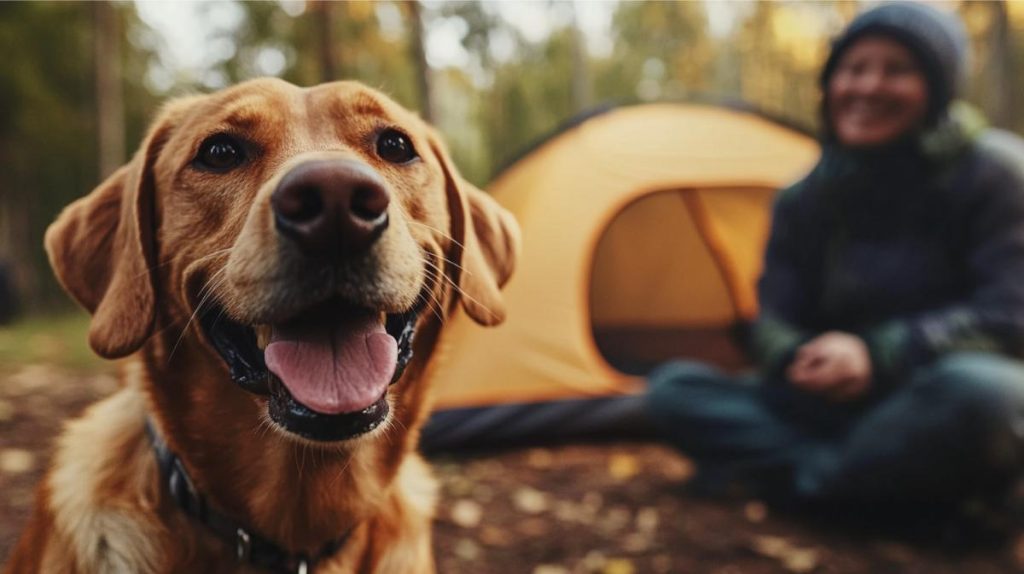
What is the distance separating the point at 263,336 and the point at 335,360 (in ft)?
0.60

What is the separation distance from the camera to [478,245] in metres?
1.96

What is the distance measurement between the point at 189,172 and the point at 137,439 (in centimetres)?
56

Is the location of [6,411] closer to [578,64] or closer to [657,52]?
[578,64]

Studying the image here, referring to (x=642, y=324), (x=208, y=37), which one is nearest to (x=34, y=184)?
(x=208, y=37)

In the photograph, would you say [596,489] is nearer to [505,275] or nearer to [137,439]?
[505,275]

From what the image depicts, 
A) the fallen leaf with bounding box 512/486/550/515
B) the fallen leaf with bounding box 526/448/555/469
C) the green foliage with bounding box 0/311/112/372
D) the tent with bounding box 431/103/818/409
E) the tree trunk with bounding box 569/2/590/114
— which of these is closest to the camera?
the fallen leaf with bounding box 512/486/550/515

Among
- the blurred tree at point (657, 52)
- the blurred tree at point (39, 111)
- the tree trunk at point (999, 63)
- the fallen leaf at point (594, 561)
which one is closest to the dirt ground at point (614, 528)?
the fallen leaf at point (594, 561)

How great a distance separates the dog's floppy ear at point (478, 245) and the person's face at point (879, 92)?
5.87ft

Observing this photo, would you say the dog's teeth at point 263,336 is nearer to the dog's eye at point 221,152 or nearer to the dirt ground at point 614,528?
the dog's eye at point 221,152

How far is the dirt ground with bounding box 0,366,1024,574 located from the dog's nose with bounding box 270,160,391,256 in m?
1.85

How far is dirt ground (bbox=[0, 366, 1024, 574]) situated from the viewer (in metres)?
2.86

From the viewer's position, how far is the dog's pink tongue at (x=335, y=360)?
4.43 ft

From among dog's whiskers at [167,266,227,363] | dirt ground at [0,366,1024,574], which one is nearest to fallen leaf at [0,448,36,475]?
dirt ground at [0,366,1024,574]

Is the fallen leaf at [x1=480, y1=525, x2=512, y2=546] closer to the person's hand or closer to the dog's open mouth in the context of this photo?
the person's hand
